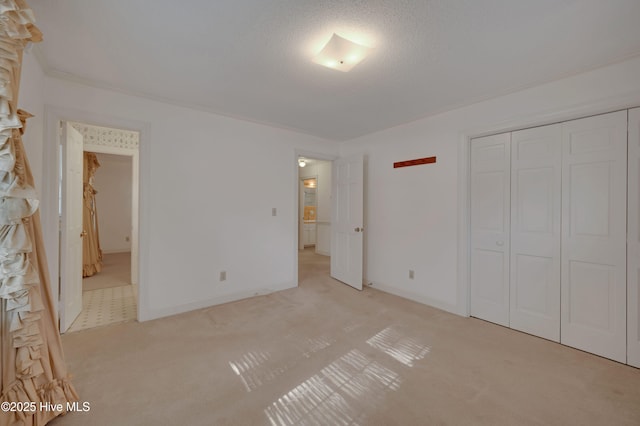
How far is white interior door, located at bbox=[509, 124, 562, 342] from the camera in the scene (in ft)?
8.16

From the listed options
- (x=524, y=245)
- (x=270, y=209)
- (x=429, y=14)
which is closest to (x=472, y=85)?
(x=429, y=14)

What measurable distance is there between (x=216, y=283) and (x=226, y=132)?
6.44 ft

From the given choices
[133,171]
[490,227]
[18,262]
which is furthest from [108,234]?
[490,227]

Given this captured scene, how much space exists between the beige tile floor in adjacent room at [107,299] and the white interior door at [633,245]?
4686mm

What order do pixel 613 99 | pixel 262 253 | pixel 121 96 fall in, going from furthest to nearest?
1. pixel 262 253
2. pixel 121 96
3. pixel 613 99

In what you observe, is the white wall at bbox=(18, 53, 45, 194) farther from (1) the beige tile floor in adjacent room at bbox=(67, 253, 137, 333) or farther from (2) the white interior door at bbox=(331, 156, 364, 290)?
(2) the white interior door at bbox=(331, 156, 364, 290)

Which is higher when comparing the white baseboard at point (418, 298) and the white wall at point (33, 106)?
the white wall at point (33, 106)

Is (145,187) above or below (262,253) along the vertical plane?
above

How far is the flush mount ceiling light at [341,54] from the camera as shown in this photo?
1828mm

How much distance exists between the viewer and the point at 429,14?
159 centimetres

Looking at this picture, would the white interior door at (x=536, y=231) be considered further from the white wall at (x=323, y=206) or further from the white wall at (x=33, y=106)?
the white wall at (x=323, y=206)

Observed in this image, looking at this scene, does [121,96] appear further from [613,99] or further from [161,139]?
[613,99]

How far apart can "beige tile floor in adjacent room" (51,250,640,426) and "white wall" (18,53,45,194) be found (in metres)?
1.65

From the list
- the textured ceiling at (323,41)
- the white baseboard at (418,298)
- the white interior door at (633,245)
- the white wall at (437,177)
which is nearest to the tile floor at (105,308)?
the textured ceiling at (323,41)
